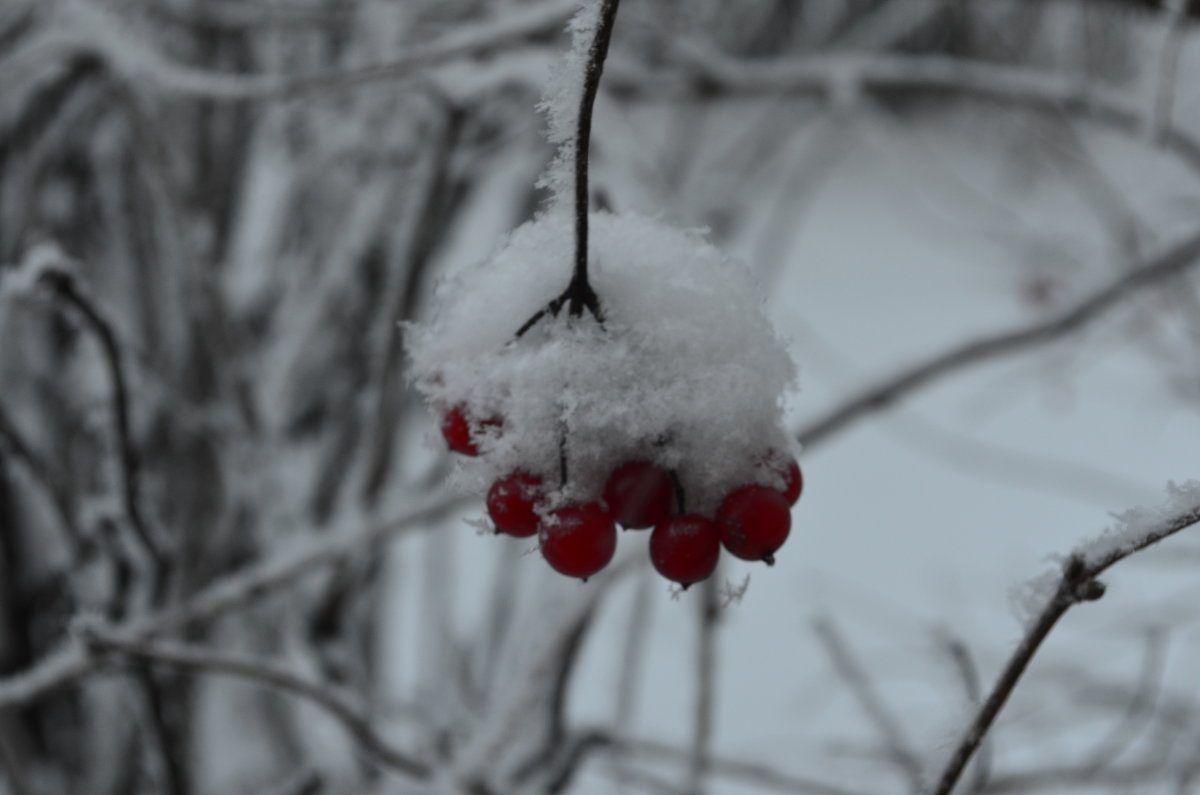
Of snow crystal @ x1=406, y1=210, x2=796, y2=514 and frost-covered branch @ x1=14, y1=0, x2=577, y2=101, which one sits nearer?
snow crystal @ x1=406, y1=210, x2=796, y2=514

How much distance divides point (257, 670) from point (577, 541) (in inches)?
12.0

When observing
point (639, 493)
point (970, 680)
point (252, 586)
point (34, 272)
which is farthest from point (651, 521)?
point (252, 586)

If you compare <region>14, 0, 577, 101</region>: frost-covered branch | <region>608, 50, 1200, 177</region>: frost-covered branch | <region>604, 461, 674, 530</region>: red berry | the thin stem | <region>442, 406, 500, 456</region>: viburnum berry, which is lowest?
<region>604, 461, 674, 530</region>: red berry

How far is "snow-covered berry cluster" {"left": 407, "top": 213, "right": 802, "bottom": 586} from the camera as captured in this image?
349 millimetres

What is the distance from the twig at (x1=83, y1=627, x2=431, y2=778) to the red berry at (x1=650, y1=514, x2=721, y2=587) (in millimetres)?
302

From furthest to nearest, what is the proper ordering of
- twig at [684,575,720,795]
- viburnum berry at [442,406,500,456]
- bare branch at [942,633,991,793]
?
1. twig at [684,575,720,795]
2. bare branch at [942,633,991,793]
3. viburnum berry at [442,406,500,456]

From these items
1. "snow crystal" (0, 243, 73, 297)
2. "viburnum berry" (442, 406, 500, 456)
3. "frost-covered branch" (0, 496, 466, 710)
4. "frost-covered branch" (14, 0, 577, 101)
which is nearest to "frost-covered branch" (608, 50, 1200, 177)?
"frost-covered branch" (14, 0, 577, 101)

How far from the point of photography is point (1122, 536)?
0.30 metres

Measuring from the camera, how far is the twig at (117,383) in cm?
57

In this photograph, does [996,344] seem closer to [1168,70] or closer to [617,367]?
[1168,70]

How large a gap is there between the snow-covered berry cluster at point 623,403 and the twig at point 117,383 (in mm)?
313

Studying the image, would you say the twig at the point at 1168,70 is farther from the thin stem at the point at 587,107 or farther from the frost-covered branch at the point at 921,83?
the thin stem at the point at 587,107

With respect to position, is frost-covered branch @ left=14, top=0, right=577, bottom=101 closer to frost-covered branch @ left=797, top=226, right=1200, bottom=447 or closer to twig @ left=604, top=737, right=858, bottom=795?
frost-covered branch @ left=797, top=226, right=1200, bottom=447

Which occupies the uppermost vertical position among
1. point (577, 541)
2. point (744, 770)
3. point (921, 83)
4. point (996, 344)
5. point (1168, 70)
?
point (921, 83)
